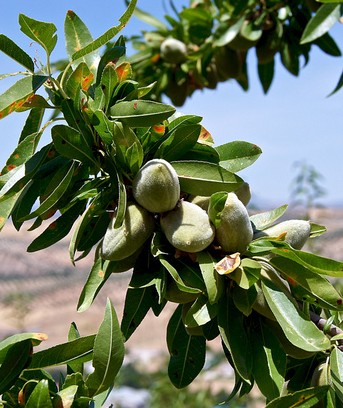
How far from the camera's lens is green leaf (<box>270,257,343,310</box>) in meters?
0.78

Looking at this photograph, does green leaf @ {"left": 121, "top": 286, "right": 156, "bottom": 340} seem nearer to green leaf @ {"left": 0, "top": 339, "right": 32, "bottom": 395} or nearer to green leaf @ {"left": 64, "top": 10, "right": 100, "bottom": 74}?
green leaf @ {"left": 0, "top": 339, "right": 32, "bottom": 395}

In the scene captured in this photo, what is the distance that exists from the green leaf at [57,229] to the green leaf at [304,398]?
1.10 feet

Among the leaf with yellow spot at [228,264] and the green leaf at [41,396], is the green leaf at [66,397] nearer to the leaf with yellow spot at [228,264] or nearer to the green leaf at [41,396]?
the green leaf at [41,396]

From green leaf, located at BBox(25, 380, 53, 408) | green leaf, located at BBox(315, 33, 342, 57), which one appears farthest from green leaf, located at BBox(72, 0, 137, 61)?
green leaf, located at BBox(315, 33, 342, 57)

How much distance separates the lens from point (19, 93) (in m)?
0.80

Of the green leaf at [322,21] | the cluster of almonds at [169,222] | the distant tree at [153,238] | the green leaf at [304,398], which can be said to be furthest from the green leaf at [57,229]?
the green leaf at [322,21]

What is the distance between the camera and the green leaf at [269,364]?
77 cm

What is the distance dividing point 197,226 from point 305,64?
162 centimetres

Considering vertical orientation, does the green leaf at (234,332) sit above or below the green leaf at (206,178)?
below

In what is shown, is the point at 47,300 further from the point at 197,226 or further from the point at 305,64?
the point at 197,226

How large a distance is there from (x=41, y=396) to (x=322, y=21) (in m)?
0.94

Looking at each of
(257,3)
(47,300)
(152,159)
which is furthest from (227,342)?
(47,300)

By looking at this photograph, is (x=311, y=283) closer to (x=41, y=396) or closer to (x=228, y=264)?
(x=228, y=264)

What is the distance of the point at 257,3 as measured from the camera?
215 cm
